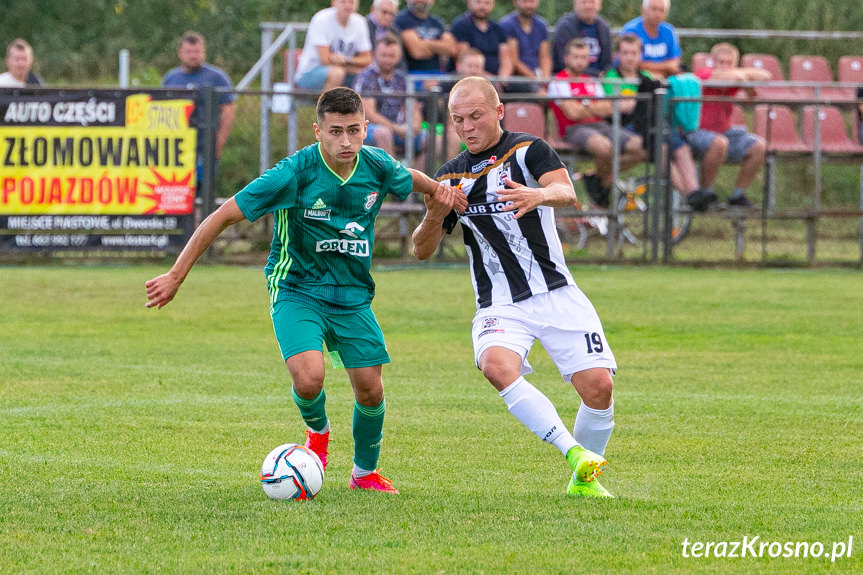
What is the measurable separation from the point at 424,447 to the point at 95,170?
9750mm

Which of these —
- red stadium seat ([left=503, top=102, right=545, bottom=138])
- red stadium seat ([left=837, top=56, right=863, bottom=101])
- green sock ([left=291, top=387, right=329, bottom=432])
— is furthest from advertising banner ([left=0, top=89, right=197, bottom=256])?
red stadium seat ([left=837, top=56, right=863, bottom=101])

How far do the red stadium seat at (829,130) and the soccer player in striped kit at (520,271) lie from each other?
39.1 feet

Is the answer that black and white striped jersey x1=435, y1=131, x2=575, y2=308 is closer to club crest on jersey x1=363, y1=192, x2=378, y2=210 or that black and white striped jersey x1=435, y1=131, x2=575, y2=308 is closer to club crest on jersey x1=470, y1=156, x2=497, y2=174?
club crest on jersey x1=470, y1=156, x2=497, y2=174

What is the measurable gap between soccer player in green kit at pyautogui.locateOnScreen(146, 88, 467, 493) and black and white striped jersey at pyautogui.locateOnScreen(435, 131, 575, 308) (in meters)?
0.15

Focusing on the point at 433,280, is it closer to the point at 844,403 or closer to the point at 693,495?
the point at 844,403

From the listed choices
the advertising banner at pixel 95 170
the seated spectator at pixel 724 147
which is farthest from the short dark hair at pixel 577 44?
the advertising banner at pixel 95 170

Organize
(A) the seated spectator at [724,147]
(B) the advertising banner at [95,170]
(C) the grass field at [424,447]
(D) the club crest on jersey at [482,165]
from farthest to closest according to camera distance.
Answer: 1. (A) the seated spectator at [724,147]
2. (B) the advertising banner at [95,170]
3. (D) the club crest on jersey at [482,165]
4. (C) the grass field at [424,447]

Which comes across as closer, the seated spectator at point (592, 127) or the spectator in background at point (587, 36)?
the seated spectator at point (592, 127)

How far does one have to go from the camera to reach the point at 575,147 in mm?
15828

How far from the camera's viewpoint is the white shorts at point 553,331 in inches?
224

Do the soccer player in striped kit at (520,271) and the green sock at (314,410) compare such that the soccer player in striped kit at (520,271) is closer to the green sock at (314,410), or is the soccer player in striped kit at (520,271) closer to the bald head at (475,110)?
the bald head at (475,110)

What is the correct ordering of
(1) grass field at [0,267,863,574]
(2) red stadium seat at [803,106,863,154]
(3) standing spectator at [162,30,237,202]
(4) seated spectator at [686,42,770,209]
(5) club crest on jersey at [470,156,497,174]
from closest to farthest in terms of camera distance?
(1) grass field at [0,267,863,574], (5) club crest on jersey at [470,156,497,174], (3) standing spectator at [162,30,237,202], (4) seated spectator at [686,42,770,209], (2) red stadium seat at [803,106,863,154]

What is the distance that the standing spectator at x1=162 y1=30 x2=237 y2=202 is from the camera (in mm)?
15578

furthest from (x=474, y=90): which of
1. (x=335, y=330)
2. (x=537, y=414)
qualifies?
(x=537, y=414)
